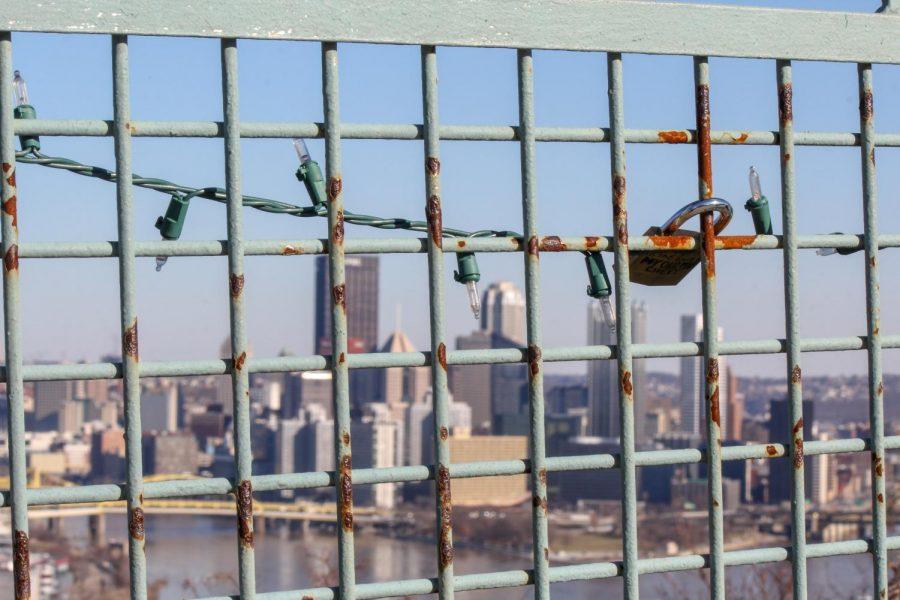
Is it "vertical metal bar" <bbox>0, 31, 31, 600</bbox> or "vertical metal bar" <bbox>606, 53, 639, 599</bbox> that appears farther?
"vertical metal bar" <bbox>606, 53, 639, 599</bbox>

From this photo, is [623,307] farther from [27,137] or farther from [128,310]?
[27,137]

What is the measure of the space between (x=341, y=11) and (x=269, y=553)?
41.0m

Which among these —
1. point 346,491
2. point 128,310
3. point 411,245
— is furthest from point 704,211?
point 128,310

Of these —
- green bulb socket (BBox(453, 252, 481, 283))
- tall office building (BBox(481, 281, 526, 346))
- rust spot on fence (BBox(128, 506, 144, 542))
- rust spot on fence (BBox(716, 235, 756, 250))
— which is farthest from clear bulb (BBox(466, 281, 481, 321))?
tall office building (BBox(481, 281, 526, 346))

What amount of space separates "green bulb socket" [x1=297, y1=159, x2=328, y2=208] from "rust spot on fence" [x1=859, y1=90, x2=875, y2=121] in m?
0.72

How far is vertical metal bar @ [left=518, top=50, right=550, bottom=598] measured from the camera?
150 cm

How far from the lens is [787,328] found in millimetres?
1649

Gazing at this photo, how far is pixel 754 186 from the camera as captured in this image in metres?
1.67

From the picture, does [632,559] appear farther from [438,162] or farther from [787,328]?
[438,162]

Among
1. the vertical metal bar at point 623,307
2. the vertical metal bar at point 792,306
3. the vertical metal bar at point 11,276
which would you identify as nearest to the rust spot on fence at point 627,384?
the vertical metal bar at point 623,307

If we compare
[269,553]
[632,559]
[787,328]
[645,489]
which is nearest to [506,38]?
[787,328]

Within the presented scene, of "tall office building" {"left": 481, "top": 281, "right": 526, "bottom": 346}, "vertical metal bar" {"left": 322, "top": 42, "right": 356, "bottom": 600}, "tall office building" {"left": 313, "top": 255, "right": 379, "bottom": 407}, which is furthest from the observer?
"tall office building" {"left": 313, "top": 255, "right": 379, "bottom": 407}

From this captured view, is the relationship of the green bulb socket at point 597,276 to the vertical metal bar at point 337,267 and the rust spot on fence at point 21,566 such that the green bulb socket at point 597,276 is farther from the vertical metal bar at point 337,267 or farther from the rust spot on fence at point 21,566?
the rust spot on fence at point 21,566

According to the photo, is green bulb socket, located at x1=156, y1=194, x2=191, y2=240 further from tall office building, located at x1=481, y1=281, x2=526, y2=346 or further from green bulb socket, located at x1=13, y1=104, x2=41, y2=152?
tall office building, located at x1=481, y1=281, x2=526, y2=346
